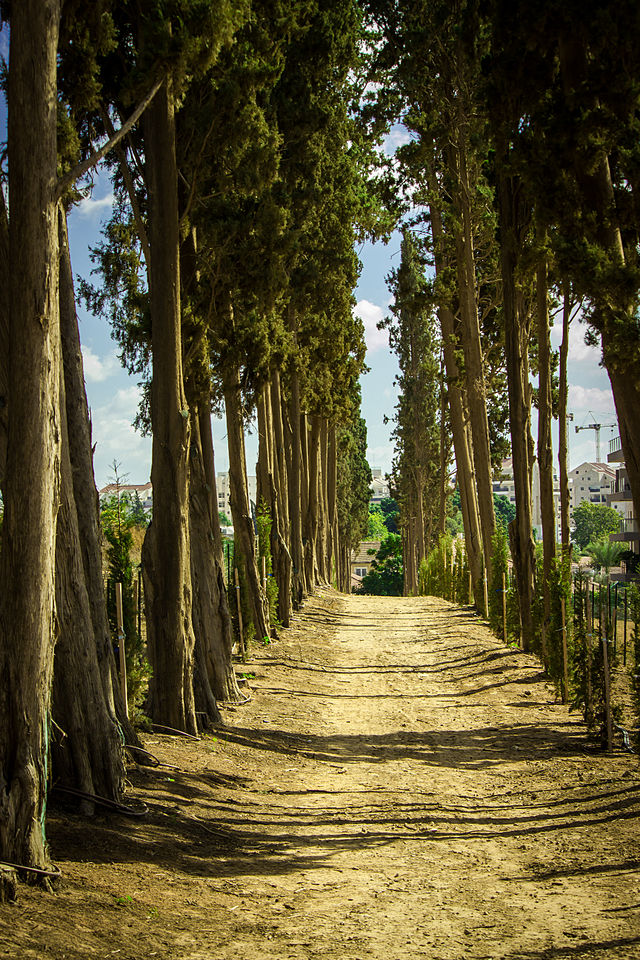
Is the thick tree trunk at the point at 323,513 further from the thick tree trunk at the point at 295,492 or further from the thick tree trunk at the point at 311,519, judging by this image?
the thick tree trunk at the point at 295,492

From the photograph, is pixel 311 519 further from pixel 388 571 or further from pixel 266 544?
pixel 388 571

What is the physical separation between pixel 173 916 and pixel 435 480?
43.9 m

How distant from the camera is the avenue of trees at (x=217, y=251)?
5.38 metres

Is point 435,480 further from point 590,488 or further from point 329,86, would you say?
point 590,488

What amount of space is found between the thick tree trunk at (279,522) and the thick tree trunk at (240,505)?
120 inches

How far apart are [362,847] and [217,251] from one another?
7725 mm

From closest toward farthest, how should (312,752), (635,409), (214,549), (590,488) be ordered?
(635,409) < (312,752) < (214,549) < (590,488)

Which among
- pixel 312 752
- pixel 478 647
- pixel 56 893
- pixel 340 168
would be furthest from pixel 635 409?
pixel 340 168

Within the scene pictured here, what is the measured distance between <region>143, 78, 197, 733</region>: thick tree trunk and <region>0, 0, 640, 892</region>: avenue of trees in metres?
0.03

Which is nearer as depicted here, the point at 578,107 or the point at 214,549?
the point at 578,107

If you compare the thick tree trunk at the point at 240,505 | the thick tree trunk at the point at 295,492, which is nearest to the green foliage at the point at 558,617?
the thick tree trunk at the point at 240,505

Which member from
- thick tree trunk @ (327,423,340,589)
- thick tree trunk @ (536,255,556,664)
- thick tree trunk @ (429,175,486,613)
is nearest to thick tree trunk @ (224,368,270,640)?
thick tree trunk @ (536,255,556,664)

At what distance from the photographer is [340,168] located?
19469mm

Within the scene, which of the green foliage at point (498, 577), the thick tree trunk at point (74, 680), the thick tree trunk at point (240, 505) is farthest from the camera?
the green foliage at point (498, 577)
